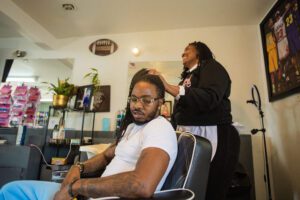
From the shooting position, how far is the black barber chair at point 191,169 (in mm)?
747

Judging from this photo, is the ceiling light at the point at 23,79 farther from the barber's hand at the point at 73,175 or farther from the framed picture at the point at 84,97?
the barber's hand at the point at 73,175

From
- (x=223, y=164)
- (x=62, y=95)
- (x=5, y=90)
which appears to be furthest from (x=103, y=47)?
(x=223, y=164)

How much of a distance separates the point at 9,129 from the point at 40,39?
1175 mm

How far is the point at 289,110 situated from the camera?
1856 millimetres

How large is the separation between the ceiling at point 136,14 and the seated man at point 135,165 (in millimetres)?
1545

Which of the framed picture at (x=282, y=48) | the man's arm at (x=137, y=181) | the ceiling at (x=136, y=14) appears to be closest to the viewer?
the man's arm at (x=137, y=181)

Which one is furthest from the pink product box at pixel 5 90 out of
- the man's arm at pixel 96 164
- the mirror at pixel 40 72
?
the man's arm at pixel 96 164

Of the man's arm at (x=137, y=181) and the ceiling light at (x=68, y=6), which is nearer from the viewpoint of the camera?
the man's arm at (x=137, y=181)

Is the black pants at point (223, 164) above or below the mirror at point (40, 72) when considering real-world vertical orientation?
below

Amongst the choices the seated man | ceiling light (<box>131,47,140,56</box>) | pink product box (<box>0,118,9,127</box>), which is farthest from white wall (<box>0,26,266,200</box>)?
the seated man

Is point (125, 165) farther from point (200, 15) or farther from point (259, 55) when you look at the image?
point (259, 55)

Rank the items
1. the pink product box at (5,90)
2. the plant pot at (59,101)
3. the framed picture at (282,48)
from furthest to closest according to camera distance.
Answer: the pink product box at (5,90) < the plant pot at (59,101) < the framed picture at (282,48)

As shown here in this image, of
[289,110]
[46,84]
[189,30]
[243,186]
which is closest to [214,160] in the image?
[243,186]

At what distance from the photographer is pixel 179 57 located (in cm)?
254
